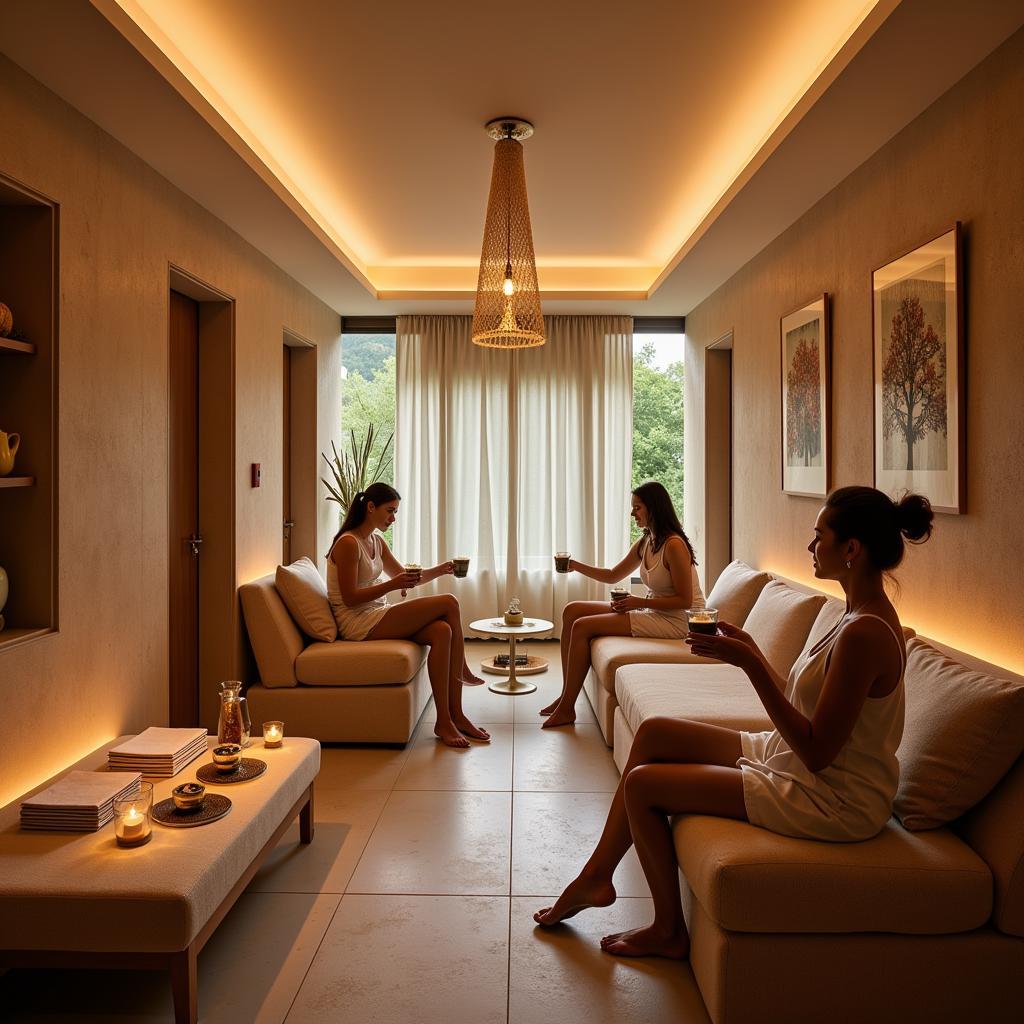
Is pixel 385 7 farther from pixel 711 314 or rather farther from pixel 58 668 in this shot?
pixel 711 314

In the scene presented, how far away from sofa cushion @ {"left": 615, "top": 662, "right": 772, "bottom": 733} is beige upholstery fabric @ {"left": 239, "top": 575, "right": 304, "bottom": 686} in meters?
1.64

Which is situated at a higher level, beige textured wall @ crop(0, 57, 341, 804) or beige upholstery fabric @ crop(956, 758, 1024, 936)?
beige textured wall @ crop(0, 57, 341, 804)

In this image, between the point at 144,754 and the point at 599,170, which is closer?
the point at 144,754

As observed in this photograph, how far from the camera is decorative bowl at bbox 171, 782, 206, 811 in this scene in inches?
92.4

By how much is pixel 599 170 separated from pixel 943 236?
1986 millimetres

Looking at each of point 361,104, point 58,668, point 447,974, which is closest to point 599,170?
point 361,104

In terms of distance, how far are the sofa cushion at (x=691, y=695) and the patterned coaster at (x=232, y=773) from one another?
141 centimetres

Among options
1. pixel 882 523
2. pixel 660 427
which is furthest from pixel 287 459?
pixel 660 427

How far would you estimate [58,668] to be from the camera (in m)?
2.80

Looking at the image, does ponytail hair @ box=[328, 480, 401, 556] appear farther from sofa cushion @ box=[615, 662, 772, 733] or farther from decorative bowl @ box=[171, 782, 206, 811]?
decorative bowl @ box=[171, 782, 206, 811]

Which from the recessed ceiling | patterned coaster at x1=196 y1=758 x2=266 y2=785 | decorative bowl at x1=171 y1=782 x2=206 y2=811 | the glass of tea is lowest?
patterned coaster at x1=196 y1=758 x2=266 y2=785

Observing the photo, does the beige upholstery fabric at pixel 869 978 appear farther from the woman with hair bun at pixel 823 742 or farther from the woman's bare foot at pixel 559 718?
the woman's bare foot at pixel 559 718

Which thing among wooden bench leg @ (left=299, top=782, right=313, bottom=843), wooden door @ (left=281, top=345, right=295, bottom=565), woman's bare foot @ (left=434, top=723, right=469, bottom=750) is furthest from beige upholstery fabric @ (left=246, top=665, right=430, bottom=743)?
wooden door @ (left=281, top=345, right=295, bottom=565)

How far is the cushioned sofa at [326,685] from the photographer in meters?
4.25
